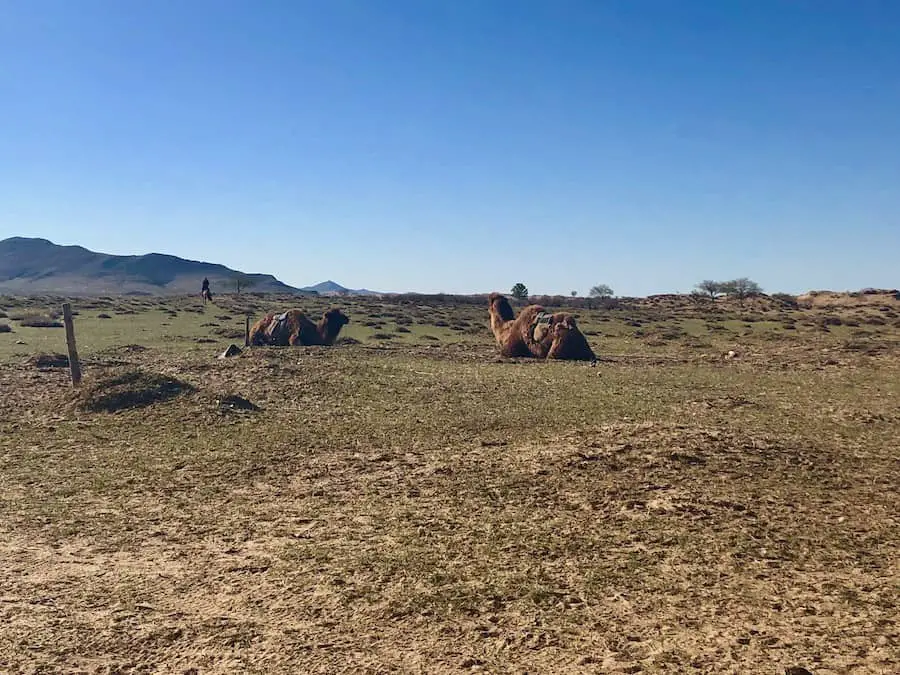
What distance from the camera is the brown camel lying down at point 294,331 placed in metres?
27.5

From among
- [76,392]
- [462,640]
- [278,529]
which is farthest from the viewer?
[76,392]

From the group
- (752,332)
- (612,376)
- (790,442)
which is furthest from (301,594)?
(752,332)

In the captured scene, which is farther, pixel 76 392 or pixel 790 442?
pixel 76 392

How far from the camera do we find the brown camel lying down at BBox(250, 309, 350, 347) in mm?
27500

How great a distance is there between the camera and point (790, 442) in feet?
37.3

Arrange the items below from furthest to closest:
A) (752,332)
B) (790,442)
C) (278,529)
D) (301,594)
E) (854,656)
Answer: (752,332) < (790,442) < (278,529) < (301,594) < (854,656)

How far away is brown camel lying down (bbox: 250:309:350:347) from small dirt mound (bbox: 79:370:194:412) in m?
11.9

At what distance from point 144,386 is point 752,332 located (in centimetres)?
3510

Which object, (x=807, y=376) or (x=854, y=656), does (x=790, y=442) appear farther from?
(x=807, y=376)

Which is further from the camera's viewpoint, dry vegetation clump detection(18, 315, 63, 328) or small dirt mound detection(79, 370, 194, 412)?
dry vegetation clump detection(18, 315, 63, 328)

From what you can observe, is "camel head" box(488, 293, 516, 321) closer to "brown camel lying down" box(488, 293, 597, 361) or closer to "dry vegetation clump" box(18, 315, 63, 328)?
"brown camel lying down" box(488, 293, 597, 361)

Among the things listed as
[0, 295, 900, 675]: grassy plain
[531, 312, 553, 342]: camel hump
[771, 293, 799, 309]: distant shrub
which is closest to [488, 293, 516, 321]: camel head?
[531, 312, 553, 342]: camel hump

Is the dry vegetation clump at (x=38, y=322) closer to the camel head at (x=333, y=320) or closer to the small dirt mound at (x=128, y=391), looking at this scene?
the camel head at (x=333, y=320)

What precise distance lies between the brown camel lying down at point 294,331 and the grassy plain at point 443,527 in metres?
9.96
